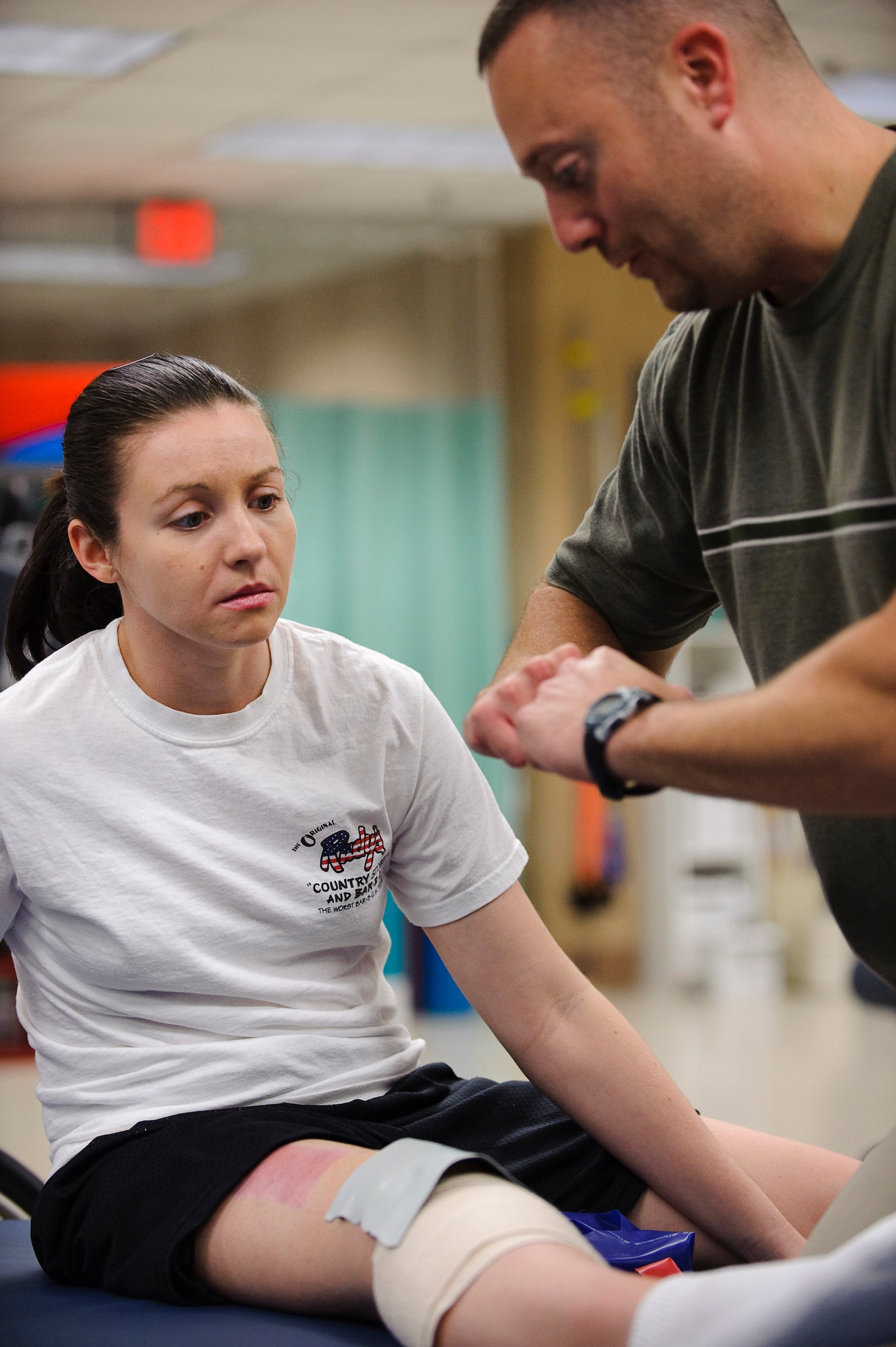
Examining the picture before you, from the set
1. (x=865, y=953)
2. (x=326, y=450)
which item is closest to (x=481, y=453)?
(x=326, y=450)

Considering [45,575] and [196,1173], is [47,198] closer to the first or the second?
[45,575]

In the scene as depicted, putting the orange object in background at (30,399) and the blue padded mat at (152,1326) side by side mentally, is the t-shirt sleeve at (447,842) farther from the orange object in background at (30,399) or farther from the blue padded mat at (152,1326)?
the orange object in background at (30,399)

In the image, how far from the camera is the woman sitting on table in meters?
1.44

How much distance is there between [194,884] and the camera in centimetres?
151

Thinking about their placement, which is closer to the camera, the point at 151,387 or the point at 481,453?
the point at 151,387

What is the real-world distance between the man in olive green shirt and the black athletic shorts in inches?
16.0

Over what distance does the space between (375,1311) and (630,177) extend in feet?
3.29

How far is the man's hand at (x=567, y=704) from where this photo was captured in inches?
47.6

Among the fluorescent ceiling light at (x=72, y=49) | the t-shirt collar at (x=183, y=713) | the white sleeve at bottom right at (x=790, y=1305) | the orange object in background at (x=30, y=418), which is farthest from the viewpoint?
the orange object in background at (x=30, y=418)

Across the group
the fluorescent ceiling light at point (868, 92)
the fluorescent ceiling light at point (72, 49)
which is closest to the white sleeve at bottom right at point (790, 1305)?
the fluorescent ceiling light at point (72, 49)

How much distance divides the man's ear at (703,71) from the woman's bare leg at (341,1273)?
930 mm

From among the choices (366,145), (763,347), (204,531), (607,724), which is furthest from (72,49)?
(607,724)

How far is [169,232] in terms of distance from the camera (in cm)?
544

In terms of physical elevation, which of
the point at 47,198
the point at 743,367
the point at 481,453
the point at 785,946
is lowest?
the point at 785,946
